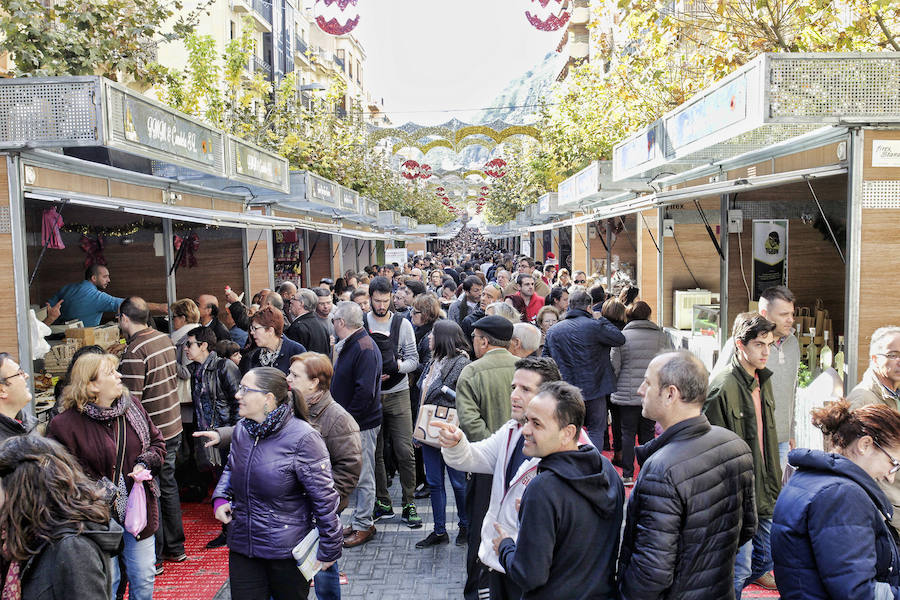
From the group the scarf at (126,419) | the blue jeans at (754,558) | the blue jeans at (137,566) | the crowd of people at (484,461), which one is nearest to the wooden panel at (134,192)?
the crowd of people at (484,461)

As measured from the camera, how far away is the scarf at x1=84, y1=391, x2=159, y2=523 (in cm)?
421

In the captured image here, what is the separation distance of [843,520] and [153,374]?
4689 millimetres

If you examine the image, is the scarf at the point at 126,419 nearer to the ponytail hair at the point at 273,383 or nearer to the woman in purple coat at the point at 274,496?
the woman in purple coat at the point at 274,496

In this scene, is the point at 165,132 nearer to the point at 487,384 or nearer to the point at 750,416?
the point at 487,384

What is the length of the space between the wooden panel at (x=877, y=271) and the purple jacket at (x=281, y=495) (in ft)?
12.3

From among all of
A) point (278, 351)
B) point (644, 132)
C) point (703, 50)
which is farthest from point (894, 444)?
point (703, 50)

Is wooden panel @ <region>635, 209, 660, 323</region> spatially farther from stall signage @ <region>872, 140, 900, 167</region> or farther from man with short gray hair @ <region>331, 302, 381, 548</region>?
man with short gray hair @ <region>331, 302, 381, 548</region>

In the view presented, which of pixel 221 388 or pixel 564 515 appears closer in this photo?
pixel 564 515

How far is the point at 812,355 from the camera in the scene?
7336mm

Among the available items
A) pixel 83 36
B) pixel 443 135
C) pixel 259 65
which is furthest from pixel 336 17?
pixel 259 65

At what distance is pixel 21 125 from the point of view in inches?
204

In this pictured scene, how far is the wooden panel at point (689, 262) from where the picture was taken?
1068 cm

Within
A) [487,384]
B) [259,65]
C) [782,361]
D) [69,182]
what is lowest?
[487,384]

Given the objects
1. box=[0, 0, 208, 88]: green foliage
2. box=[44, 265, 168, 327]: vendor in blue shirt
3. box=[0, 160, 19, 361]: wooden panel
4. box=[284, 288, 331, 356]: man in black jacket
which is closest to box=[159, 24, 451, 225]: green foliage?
box=[0, 0, 208, 88]: green foliage
